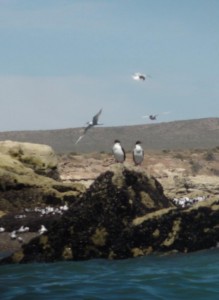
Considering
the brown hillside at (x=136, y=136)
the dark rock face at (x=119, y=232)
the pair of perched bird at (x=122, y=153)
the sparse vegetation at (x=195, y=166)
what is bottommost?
the dark rock face at (x=119, y=232)

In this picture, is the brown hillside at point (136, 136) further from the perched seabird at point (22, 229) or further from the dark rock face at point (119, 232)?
the dark rock face at point (119, 232)

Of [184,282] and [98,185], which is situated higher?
[98,185]

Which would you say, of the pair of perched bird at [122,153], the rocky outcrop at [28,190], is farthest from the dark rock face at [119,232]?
the pair of perched bird at [122,153]

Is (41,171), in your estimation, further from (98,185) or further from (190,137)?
(190,137)

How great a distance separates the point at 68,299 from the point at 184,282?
2.41 meters

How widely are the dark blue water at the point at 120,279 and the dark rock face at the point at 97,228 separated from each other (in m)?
0.43

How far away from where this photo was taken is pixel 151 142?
12975 centimetres

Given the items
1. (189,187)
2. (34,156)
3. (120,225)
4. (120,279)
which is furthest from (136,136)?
(120,279)

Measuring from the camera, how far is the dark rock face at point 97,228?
1540 centimetres

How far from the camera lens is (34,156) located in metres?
32.6

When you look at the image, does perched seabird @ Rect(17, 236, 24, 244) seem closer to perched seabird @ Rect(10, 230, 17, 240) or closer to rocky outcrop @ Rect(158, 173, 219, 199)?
perched seabird @ Rect(10, 230, 17, 240)

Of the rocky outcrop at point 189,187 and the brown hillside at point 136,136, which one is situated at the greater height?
the brown hillside at point 136,136

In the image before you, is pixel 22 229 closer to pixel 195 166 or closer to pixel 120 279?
pixel 120 279

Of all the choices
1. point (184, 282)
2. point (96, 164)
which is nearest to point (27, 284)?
point (184, 282)
